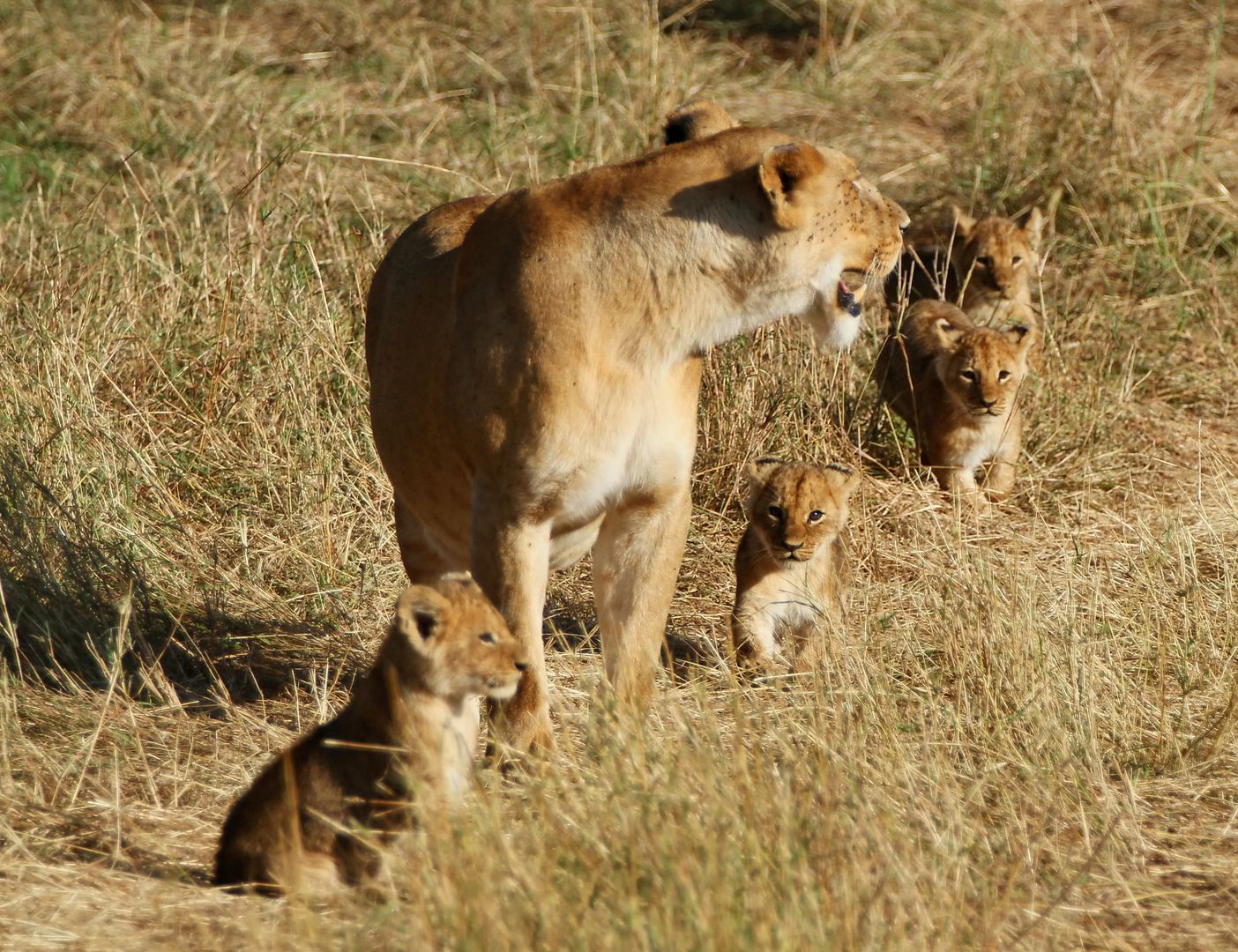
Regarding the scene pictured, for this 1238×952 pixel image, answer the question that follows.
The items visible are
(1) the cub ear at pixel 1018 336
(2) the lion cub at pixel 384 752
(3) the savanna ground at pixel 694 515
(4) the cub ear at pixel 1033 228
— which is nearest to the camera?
(3) the savanna ground at pixel 694 515

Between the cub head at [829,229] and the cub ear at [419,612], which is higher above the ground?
Answer: the cub head at [829,229]

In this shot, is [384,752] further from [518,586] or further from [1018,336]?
[1018,336]

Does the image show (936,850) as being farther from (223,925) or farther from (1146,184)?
(1146,184)

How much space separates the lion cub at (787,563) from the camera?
5.12 meters

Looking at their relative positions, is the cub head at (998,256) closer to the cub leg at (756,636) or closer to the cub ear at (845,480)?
the cub ear at (845,480)

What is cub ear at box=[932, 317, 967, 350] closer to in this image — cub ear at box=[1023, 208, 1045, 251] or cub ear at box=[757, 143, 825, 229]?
cub ear at box=[1023, 208, 1045, 251]

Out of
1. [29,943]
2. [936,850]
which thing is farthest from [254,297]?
[936,850]

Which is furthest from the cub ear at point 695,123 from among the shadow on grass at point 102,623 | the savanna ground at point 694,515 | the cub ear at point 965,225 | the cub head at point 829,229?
the cub ear at point 965,225

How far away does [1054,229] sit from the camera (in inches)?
326

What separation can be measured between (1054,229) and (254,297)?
4.31 meters

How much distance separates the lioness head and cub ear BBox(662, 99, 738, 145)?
2276 mm

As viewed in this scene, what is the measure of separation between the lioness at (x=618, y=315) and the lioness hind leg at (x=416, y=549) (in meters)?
0.74

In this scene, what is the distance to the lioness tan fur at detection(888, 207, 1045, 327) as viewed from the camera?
24.8ft

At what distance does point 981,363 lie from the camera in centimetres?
641
